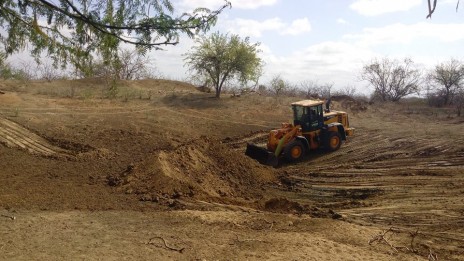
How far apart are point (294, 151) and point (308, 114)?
160 centimetres

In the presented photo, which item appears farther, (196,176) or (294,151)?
(294,151)

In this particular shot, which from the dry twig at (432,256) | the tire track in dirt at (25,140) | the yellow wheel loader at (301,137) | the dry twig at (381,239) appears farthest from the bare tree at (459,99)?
the tire track in dirt at (25,140)

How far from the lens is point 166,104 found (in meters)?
25.7

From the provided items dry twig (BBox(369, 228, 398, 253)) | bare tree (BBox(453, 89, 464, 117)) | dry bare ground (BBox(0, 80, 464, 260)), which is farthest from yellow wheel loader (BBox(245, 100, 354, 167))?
bare tree (BBox(453, 89, 464, 117))

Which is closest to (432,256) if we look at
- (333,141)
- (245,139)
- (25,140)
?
(333,141)

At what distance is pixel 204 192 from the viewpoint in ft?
34.1

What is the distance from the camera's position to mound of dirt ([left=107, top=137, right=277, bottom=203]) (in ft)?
33.2

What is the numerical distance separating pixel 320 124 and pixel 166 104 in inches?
452

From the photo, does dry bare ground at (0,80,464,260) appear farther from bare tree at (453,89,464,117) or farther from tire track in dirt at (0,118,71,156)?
bare tree at (453,89,464,117)

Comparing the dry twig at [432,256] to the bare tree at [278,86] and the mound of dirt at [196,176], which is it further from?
the bare tree at [278,86]

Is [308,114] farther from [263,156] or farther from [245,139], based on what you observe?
[245,139]

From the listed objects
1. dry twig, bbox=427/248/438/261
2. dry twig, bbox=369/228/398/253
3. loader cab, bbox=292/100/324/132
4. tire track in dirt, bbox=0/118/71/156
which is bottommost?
dry twig, bbox=427/248/438/261

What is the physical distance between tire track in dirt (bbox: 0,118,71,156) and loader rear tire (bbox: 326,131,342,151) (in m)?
9.77

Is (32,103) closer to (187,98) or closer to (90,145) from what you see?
(90,145)
